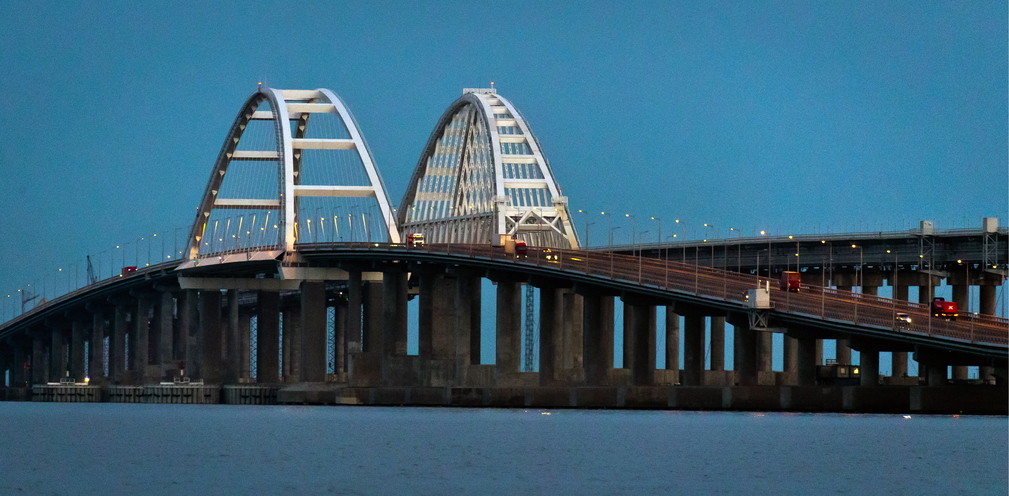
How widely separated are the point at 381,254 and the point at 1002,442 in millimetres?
80069

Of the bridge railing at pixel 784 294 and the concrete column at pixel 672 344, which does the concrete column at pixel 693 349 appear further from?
the concrete column at pixel 672 344

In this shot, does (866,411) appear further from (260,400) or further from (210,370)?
(210,370)

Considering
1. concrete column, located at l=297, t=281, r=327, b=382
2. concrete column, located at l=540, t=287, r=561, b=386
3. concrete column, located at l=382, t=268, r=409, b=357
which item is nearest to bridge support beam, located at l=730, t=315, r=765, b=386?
concrete column, located at l=540, t=287, r=561, b=386

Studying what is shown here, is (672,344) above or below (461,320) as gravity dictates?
below

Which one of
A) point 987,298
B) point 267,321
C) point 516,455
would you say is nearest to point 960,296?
point 987,298

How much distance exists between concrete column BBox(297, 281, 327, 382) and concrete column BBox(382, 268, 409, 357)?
5689mm

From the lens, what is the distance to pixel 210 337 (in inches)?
7397

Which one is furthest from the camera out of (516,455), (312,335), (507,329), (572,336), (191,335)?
(191,335)

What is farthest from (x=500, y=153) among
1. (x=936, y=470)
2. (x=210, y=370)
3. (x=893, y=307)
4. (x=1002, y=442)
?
(x=936, y=470)

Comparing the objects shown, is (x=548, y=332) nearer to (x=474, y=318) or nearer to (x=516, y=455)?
(x=474, y=318)

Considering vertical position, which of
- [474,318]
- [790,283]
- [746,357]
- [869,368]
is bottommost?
[869,368]

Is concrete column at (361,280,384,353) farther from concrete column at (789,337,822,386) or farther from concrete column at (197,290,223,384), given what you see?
concrete column at (789,337,822,386)

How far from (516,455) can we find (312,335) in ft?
282

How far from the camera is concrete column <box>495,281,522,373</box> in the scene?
155250mm
